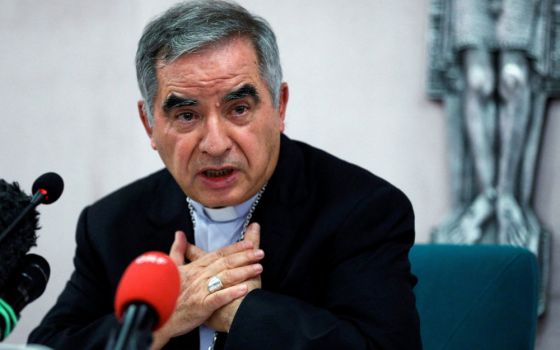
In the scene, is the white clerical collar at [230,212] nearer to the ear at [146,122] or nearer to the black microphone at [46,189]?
the ear at [146,122]

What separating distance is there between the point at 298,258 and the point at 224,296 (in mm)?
219

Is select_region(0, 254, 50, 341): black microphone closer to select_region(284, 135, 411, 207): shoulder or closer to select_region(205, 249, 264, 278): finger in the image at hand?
select_region(205, 249, 264, 278): finger

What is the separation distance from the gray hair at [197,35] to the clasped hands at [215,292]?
14.3 inches

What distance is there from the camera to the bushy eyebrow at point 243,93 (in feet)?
5.52

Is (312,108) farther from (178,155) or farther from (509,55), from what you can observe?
(178,155)

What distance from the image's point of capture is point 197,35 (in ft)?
5.53

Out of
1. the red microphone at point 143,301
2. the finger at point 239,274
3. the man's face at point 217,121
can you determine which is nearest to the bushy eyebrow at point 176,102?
the man's face at point 217,121

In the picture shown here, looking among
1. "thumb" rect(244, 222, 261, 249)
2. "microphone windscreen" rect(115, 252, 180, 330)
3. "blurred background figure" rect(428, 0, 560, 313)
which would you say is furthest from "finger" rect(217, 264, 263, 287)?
"blurred background figure" rect(428, 0, 560, 313)

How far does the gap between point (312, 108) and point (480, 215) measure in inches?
35.2

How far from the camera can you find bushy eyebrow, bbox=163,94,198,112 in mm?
1688

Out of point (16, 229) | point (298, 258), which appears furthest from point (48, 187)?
point (298, 258)

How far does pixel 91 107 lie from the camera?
3967mm

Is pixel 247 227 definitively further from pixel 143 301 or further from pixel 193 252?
pixel 143 301

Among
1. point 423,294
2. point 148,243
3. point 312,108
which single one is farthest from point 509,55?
point 148,243
